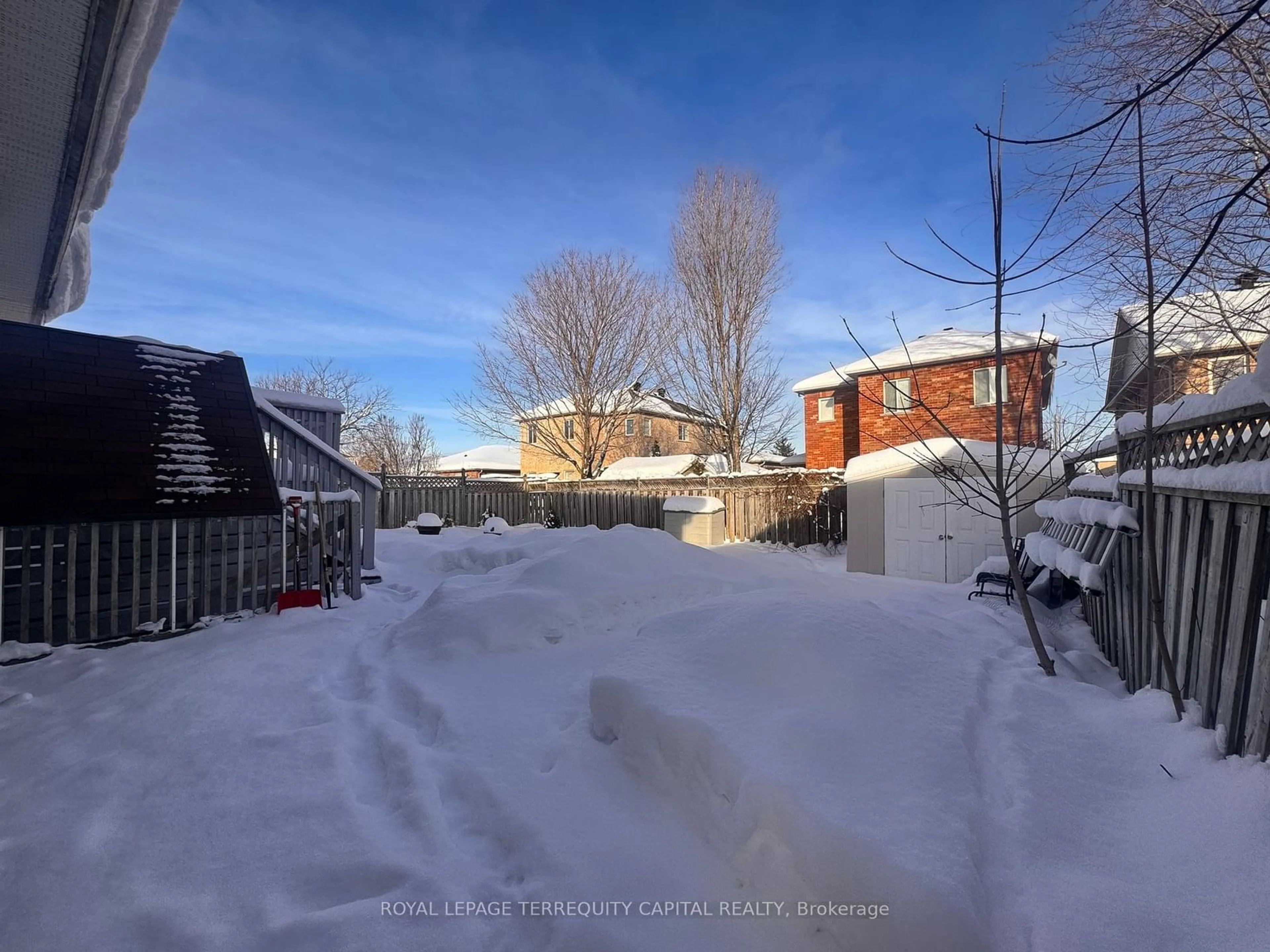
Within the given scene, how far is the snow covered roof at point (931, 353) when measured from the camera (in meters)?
15.5

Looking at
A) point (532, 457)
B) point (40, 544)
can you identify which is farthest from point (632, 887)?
point (532, 457)

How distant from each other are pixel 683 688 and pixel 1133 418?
12.3 feet

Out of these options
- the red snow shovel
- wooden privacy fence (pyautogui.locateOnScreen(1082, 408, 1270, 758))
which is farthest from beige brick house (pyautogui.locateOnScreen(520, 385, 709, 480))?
wooden privacy fence (pyautogui.locateOnScreen(1082, 408, 1270, 758))

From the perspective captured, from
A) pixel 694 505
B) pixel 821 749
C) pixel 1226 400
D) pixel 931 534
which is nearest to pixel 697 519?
pixel 694 505

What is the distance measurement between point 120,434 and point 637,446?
2630 centimetres

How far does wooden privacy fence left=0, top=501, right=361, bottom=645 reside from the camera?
4.57m

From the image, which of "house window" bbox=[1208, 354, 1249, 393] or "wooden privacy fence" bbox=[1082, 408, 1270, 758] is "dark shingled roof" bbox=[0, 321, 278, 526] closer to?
"wooden privacy fence" bbox=[1082, 408, 1270, 758]

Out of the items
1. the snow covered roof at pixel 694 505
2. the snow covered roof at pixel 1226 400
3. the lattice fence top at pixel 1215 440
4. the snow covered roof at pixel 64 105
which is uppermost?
the snow covered roof at pixel 64 105

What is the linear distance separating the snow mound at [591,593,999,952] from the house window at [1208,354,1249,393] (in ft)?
20.8

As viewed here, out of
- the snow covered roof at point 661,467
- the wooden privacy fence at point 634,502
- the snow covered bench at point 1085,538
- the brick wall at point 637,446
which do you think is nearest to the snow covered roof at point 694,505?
the wooden privacy fence at point 634,502

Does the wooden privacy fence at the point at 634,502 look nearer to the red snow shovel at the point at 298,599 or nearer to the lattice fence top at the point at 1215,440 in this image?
the red snow shovel at the point at 298,599

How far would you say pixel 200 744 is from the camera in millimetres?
3086

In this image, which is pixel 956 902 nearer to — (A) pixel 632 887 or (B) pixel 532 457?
(A) pixel 632 887

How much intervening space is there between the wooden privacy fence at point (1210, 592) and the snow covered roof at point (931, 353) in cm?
1171
